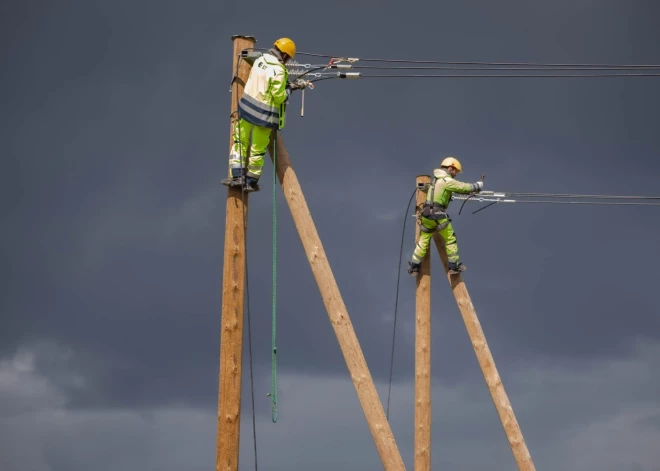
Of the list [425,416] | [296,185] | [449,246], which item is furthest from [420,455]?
[296,185]

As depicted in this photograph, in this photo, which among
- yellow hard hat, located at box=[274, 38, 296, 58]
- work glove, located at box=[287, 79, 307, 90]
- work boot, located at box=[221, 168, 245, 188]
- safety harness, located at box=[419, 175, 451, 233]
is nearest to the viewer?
work boot, located at box=[221, 168, 245, 188]

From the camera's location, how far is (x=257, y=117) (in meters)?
13.2

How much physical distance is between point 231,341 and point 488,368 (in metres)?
7.01

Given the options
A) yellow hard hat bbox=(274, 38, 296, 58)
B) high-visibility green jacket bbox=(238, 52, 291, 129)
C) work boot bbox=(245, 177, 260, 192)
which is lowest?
work boot bbox=(245, 177, 260, 192)

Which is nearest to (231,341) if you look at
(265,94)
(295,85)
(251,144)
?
(251,144)

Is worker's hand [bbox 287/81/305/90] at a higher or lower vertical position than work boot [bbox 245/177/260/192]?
higher

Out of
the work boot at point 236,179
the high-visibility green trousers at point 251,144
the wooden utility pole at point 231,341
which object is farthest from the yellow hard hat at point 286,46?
the wooden utility pole at point 231,341

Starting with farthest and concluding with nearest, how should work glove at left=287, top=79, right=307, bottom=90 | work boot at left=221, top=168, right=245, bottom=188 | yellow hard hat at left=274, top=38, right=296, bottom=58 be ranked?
work glove at left=287, top=79, right=307, bottom=90
yellow hard hat at left=274, top=38, right=296, bottom=58
work boot at left=221, top=168, right=245, bottom=188

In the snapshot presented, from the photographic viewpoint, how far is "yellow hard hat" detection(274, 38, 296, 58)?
1367 centimetres

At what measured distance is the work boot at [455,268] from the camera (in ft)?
60.9

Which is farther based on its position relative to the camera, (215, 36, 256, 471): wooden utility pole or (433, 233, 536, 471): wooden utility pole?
(433, 233, 536, 471): wooden utility pole

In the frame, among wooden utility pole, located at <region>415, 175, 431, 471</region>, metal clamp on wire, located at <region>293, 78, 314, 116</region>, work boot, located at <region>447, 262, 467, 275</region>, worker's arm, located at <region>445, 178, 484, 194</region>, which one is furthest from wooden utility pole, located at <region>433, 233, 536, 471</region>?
metal clamp on wire, located at <region>293, 78, 314, 116</region>

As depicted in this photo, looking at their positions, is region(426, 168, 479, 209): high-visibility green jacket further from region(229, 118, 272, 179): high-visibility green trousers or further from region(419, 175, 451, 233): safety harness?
region(229, 118, 272, 179): high-visibility green trousers

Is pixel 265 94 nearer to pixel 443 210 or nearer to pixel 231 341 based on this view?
pixel 231 341
